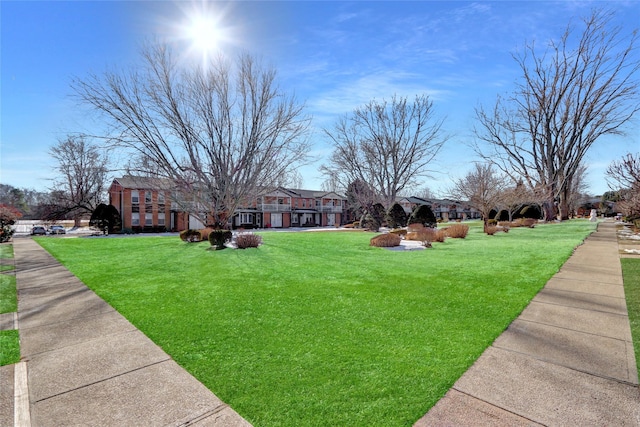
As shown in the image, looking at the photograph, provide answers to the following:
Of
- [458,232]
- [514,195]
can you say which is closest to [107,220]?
[458,232]

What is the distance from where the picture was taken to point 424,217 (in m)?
29.0

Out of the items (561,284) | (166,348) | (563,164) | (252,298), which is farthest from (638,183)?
(563,164)

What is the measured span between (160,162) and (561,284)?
16856 mm

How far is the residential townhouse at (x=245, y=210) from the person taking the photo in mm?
36000

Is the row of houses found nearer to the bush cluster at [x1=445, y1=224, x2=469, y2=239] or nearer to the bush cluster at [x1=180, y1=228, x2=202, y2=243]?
the bush cluster at [x1=180, y1=228, x2=202, y2=243]

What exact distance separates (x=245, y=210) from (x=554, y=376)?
150 feet

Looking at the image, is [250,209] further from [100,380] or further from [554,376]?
[554,376]

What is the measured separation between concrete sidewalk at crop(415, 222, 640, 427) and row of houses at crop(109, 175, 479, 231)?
16717mm

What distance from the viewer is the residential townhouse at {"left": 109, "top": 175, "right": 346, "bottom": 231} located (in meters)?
36.0

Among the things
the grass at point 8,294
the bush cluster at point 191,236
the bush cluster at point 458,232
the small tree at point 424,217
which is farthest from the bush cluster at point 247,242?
the small tree at point 424,217

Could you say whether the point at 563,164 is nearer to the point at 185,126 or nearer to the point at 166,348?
the point at 185,126

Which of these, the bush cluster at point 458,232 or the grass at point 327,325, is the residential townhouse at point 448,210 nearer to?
the bush cluster at point 458,232

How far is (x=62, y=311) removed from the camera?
18.5 ft

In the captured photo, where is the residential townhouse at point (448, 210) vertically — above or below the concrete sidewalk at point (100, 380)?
above
